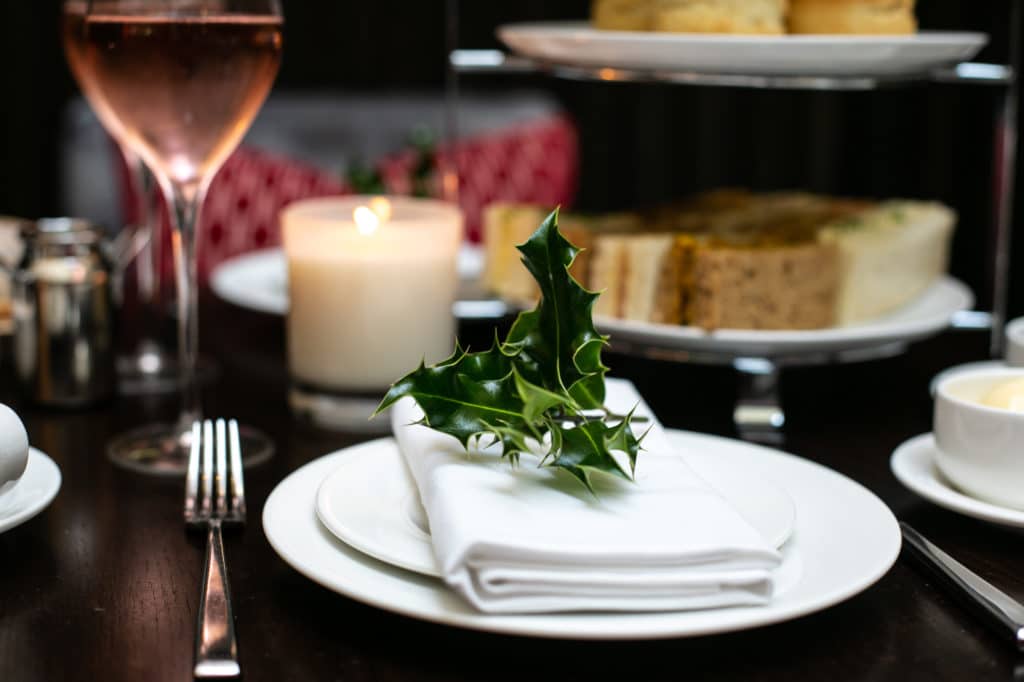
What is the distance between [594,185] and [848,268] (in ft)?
8.26

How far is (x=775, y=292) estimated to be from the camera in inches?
42.9

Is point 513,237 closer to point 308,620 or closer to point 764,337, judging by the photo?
point 764,337

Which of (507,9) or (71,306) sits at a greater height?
(507,9)

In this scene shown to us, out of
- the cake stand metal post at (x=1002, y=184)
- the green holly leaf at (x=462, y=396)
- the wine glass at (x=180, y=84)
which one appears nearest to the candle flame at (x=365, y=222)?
the wine glass at (x=180, y=84)

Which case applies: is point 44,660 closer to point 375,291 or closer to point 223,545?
point 223,545

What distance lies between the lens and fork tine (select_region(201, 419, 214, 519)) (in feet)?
2.54

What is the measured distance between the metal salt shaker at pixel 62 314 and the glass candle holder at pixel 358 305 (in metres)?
0.16

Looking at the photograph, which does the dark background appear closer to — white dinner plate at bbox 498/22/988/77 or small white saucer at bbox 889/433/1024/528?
white dinner plate at bbox 498/22/988/77

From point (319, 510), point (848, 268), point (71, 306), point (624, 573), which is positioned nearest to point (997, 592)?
point (624, 573)

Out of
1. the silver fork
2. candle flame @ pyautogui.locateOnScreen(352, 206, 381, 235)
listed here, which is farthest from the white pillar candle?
the silver fork

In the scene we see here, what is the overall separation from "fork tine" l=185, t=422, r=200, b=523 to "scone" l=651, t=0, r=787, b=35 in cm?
53

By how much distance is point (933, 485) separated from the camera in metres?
0.77

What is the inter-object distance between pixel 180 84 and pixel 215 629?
42 cm

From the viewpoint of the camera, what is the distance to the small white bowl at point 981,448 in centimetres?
72
